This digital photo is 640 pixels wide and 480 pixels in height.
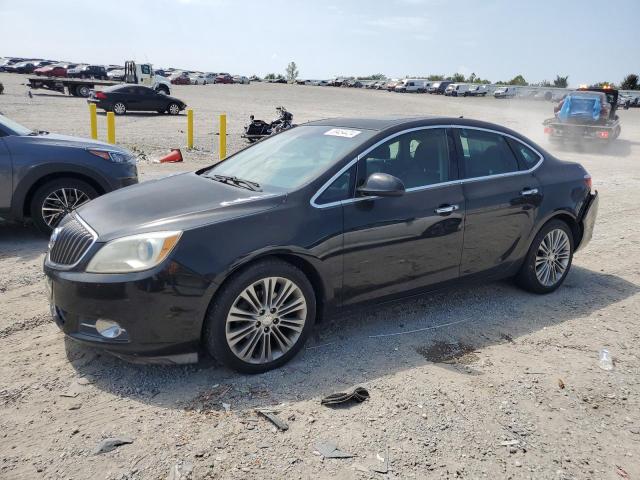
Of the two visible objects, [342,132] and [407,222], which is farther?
[342,132]

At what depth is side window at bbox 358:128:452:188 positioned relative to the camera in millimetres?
4277

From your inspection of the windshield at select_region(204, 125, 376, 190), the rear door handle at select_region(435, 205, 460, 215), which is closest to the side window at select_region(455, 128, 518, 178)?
the rear door handle at select_region(435, 205, 460, 215)

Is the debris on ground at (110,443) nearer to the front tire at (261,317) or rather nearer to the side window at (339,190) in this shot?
the front tire at (261,317)

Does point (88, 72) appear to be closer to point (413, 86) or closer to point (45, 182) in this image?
point (413, 86)

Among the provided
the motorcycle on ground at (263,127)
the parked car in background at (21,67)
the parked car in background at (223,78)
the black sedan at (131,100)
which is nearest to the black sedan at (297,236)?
the motorcycle on ground at (263,127)

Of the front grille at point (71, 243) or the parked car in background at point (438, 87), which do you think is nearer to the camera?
the front grille at point (71, 243)

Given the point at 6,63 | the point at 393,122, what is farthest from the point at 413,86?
the point at 393,122

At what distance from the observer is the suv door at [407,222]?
13.3 ft

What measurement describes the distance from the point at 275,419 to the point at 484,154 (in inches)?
119

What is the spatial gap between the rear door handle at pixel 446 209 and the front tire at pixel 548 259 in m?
1.19

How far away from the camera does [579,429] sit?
10.8ft

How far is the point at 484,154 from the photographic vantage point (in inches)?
195

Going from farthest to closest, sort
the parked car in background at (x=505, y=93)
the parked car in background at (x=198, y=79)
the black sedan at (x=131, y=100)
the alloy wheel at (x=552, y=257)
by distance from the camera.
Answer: the parked car in background at (x=198, y=79) < the parked car in background at (x=505, y=93) < the black sedan at (x=131, y=100) < the alloy wheel at (x=552, y=257)

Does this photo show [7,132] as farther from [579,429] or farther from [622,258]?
[622,258]
